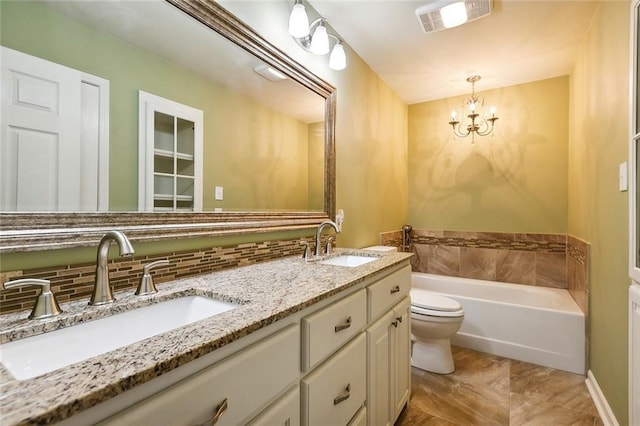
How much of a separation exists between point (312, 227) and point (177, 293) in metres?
1.09

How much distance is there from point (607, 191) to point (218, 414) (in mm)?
2180

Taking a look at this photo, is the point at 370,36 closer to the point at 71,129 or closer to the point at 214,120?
the point at 214,120

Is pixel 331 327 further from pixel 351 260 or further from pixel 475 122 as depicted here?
pixel 475 122

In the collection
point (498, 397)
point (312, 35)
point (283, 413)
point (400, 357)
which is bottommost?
point (498, 397)


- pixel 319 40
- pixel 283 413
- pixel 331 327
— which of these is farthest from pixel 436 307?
pixel 319 40

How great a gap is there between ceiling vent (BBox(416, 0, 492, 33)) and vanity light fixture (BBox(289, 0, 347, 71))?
593mm

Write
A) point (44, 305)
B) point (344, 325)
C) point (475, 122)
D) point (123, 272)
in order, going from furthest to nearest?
point (475, 122), point (344, 325), point (123, 272), point (44, 305)

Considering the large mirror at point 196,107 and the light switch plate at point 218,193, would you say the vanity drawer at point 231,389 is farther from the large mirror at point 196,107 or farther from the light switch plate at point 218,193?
Result: the light switch plate at point 218,193

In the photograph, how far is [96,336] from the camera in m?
0.73

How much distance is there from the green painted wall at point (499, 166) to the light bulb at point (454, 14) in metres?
1.46

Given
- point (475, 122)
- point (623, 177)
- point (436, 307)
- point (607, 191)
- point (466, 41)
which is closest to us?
point (623, 177)

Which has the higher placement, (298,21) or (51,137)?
(298,21)

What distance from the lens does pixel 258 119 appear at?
1.54 meters

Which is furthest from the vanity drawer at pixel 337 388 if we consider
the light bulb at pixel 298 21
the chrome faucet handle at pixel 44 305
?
the light bulb at pixel 298 21
